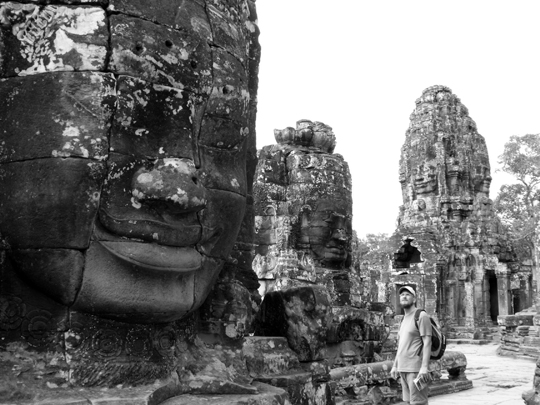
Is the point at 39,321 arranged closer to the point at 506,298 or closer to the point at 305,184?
the point at 305,184

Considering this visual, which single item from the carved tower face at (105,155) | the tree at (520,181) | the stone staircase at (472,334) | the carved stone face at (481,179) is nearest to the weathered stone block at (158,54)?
the carved tower face at (105,155)

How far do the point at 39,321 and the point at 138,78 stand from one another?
0.95 meters

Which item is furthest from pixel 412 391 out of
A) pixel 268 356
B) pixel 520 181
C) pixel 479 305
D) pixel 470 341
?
pixel 520 181

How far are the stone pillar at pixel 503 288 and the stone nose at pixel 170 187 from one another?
2847cm

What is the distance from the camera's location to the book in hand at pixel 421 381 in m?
5.28

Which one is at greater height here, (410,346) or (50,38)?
(50,38)

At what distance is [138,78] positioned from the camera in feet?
7.66

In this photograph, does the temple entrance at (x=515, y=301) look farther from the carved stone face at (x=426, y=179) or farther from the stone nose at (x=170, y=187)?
the stone nose at (x=170, y=187)

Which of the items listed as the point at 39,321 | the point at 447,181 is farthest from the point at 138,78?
the point at 447,181

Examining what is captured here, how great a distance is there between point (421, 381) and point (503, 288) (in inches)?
1005

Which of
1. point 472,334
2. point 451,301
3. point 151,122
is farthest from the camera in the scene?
point 451,301

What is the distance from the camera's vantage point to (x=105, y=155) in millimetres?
2248

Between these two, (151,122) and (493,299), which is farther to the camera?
(493,299)

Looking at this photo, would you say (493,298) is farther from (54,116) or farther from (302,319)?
(54,116)
